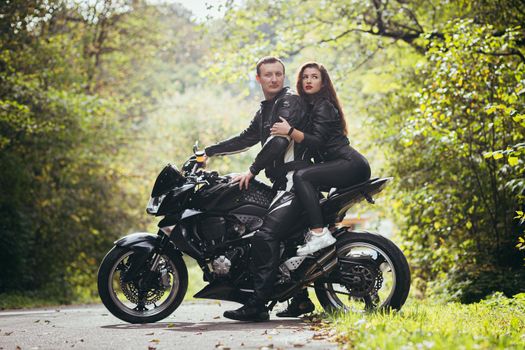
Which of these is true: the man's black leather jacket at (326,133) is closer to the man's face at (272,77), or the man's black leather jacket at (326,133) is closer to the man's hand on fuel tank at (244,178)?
the man's face at (272,77)

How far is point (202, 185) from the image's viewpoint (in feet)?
22.4

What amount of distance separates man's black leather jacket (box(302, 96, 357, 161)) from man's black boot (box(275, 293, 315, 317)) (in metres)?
1.40

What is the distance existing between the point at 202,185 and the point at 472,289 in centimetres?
444

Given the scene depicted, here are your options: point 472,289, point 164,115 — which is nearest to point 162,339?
point 472,289

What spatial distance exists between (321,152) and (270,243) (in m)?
0.98

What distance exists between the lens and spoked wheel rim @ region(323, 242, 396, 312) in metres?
6.22

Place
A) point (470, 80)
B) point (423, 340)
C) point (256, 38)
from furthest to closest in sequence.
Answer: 1. point (256, 38)
2. point (470, 80)
3. point (423, 340)

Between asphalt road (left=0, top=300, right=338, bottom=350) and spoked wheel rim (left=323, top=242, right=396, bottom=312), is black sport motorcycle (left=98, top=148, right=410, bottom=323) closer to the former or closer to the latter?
spoked wheel rim (left=323, top=242, right=396, bottom=312)

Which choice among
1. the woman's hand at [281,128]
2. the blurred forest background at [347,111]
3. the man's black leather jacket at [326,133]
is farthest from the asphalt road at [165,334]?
the blurred forest background at [347,111]

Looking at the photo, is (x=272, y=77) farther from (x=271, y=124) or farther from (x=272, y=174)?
(x=272, y=174)

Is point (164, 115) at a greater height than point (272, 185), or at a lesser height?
greater

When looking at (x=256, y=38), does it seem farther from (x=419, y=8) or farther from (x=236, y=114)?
(x=236, y=114)

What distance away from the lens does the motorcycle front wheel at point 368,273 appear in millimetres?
6141

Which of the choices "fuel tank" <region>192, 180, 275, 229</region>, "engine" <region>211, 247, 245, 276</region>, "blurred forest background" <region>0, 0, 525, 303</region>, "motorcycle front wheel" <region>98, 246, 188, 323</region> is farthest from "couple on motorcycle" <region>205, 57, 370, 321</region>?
"blurred forest background" <region>0, 0, 525, 303</region>
